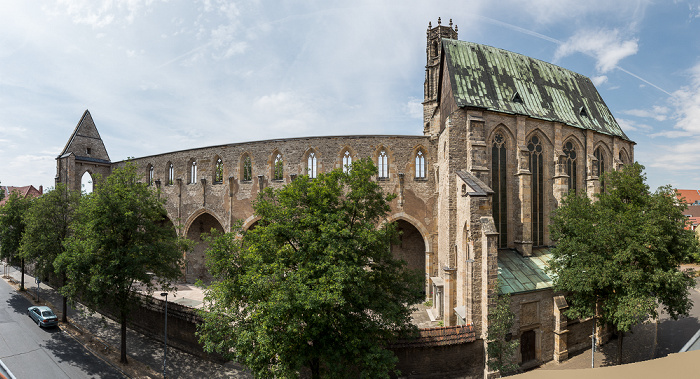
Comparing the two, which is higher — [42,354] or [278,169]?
[278,169]


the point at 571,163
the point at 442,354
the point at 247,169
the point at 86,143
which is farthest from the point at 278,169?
the point at 86,143

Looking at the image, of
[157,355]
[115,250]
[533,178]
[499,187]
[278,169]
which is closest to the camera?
[115,250]

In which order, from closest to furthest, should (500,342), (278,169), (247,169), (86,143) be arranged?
(500,342) → (278,169) → (247,169) → (86,143)

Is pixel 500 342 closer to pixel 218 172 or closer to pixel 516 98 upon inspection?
pixel 516 98

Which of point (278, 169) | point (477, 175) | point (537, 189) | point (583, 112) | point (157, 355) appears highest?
point (583, 112)

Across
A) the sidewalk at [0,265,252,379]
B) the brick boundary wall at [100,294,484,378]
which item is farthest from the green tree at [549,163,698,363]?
the sidewalk at [0,265,252,379]

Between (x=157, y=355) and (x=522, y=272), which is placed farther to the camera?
(x=157, y=355)

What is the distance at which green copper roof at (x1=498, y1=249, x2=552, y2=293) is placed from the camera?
1978 centimetres

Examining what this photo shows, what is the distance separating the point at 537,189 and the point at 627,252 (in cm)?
890

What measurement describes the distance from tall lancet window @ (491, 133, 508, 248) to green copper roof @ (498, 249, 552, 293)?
1.27 m

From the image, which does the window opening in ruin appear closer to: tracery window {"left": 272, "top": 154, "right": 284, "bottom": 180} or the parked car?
tracery window {"left": 272, "top": 154, "right": 284, "bottom": 180}

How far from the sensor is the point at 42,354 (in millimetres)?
21062

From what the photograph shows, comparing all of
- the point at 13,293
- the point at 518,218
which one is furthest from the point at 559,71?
the point at 13,293

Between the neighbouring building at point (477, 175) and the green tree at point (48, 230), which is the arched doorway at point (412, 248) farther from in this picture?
the green tree at point (48, 230)
